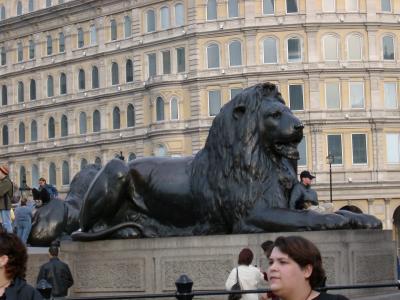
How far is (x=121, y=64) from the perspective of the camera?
201ft

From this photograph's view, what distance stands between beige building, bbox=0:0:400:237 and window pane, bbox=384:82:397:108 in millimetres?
55

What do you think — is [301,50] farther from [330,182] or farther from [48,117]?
[48,117]

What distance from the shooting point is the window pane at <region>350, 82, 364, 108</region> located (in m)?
55.1

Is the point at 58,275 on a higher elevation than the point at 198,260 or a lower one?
lower

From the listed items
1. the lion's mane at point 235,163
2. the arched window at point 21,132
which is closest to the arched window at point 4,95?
the arched window at point 21,132

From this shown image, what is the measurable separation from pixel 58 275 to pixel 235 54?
1846 inches

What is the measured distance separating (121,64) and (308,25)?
1246cm

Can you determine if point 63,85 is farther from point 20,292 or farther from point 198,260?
point 20,292

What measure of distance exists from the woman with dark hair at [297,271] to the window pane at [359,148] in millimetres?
51433

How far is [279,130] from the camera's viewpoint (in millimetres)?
9039

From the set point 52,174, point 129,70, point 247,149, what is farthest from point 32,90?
point 247,149

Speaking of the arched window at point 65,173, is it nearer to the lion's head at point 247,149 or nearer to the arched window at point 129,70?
the arched window at point 129,70

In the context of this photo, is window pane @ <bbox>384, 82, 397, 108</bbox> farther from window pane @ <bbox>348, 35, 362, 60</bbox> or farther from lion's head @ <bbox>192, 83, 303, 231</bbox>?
lion's head @ <bbox>192, 83, 303, 231</bbox>

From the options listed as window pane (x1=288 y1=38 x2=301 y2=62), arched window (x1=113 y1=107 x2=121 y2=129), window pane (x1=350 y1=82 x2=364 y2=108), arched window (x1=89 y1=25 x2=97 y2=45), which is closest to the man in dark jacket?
window pane (x1=288 y1=38 x2=301 y2=62)
